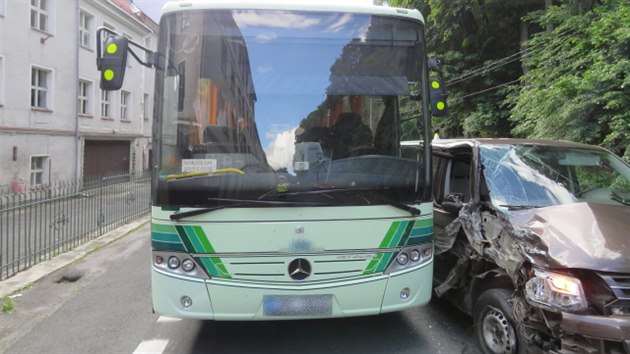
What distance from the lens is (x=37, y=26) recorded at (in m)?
18.2

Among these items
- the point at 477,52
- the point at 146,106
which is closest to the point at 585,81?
the point at 477,52

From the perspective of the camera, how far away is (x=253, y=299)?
12.4 ft

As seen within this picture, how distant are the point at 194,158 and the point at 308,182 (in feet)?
2.94

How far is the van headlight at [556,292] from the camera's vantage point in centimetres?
310

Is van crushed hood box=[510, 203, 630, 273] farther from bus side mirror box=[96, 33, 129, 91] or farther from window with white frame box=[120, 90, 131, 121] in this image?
window with white frame box=[120, 90, 131, 121]

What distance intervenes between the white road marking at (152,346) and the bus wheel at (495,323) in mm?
2696

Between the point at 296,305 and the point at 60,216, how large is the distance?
668 centimetres

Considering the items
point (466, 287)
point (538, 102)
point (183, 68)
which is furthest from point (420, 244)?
point (538, 102)

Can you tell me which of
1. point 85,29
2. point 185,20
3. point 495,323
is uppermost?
point 85,29

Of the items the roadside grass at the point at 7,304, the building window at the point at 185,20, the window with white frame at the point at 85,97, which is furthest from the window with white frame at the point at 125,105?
the building window at the point at 185,20

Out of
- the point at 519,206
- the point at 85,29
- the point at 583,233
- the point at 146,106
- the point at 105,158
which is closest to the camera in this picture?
the point at 583,233

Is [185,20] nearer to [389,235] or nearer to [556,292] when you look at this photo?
[389,235]

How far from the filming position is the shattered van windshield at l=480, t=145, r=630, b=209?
4301 mm

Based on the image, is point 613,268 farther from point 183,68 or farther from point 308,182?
point 183,68
